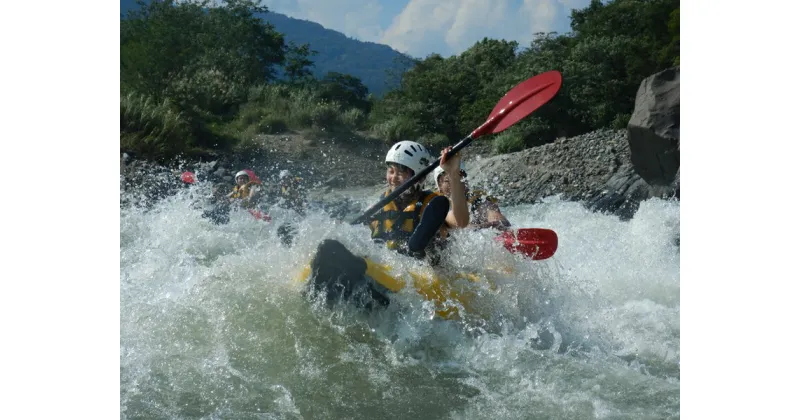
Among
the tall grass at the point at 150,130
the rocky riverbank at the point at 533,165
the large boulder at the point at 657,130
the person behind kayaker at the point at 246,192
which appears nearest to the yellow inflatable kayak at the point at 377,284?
the person behind kayaker at the point at 246,192

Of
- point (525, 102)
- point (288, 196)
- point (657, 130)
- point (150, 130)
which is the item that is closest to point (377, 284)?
point (525, 102)

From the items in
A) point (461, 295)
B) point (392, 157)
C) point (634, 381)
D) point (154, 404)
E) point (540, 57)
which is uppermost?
point (540, 57)

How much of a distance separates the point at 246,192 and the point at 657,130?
14.2 feet

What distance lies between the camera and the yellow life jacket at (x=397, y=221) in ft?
11.3

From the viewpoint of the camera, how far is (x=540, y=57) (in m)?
12.6

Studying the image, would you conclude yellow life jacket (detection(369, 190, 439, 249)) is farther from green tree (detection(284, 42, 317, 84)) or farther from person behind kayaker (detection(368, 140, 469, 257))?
green tree (detection(284, 42, 317, 84))

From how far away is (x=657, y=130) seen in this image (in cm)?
695

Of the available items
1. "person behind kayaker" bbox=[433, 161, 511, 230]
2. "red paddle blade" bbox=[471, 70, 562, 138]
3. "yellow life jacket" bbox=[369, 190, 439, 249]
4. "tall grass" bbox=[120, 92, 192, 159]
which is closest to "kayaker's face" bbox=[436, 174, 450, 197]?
"person behind kayaker" bbox=[433, 161, 511, 230]

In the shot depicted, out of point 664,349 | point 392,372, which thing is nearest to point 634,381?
point 664,349

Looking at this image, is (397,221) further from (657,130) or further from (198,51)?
(198,51)

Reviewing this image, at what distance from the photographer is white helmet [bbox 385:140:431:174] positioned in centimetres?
346

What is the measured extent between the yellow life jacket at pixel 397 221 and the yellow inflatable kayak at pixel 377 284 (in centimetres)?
22

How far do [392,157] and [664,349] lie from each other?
165 cm
